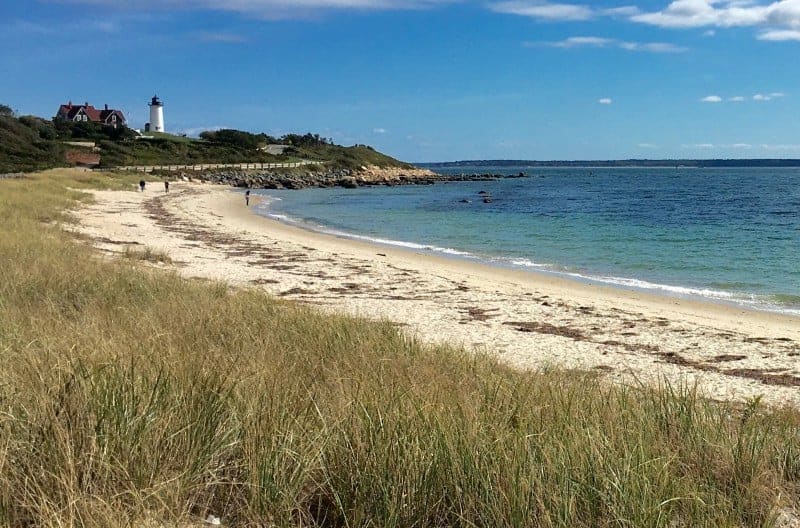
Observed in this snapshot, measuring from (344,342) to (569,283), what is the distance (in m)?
11.5

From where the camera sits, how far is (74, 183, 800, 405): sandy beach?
8562mm

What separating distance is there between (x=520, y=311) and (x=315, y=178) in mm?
82603

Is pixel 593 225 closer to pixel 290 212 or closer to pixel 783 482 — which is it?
pixel 290 212

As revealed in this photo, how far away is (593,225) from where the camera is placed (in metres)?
34.0

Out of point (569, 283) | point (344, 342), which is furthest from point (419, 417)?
point (569, 283)

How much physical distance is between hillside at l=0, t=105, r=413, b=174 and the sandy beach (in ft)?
154

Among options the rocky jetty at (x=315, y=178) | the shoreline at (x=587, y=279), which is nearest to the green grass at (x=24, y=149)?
the rocky jetty at (x=315, y=178)

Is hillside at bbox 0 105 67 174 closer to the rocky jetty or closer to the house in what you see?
the rocky jetty

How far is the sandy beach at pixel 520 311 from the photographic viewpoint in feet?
28.1

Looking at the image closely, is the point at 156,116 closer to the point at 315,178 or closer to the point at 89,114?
the point at 89,114

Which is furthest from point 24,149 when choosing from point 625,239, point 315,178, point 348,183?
point 625,239

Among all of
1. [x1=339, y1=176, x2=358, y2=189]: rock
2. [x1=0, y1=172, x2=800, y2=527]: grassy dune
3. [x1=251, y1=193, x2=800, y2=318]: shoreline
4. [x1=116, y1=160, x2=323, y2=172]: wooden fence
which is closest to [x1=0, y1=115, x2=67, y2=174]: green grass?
[x1=116, y1=160, x2=323, y2=172]: wooden fence

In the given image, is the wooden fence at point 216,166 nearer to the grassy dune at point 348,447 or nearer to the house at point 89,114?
the house at point 89,114

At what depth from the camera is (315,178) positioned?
92.9 m
